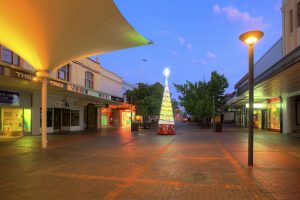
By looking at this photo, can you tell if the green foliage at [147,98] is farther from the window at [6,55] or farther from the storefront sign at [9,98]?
the window at [6,55]

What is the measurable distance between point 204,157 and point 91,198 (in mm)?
6525

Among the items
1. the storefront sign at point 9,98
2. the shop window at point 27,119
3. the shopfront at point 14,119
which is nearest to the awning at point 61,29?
the storefront sign at point 9,98

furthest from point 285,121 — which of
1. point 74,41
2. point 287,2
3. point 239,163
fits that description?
point 74,41

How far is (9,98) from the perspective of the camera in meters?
21.5

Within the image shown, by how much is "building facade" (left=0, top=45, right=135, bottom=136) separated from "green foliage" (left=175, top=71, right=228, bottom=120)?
921 centimetres

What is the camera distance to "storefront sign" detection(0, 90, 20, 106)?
2070 cm

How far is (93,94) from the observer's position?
29266 mm

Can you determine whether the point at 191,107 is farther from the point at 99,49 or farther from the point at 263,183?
the point at 263,183

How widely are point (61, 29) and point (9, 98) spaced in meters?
10.5

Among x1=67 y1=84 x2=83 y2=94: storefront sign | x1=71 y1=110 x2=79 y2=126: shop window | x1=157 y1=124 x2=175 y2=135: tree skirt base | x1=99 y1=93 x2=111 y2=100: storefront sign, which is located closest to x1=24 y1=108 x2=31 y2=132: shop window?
x1=67 y1=84 x2=83 y2=94: storefront sign

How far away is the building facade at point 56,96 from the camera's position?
63.7ft

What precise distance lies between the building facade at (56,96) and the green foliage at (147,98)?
2400 mm

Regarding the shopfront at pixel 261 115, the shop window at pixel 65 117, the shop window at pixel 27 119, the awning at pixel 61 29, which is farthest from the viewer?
the shopfront at pixel 261 115

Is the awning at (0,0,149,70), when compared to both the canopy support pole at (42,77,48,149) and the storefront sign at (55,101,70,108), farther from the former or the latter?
the storefront sign at (55,101,70,108)
